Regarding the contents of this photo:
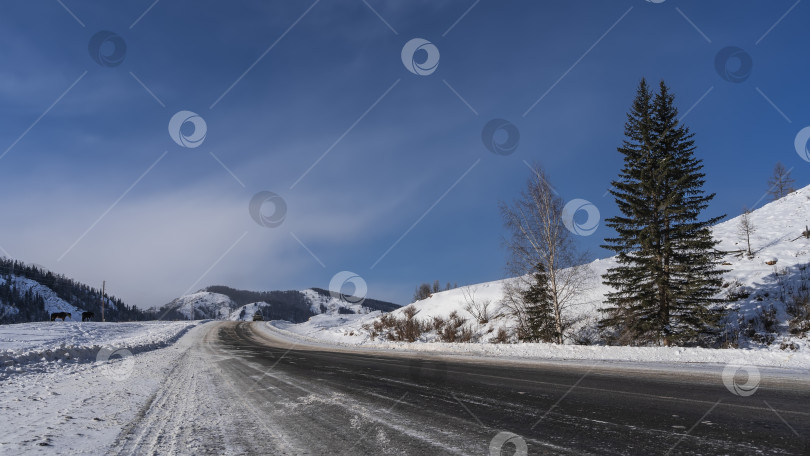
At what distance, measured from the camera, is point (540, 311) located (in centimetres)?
2348

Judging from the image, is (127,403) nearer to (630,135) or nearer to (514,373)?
(514,373)

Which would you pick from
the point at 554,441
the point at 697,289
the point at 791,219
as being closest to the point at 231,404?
the point at 554,441

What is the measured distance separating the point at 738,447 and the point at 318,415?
4.92 m

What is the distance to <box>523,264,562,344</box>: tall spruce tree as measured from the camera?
23.0 metres

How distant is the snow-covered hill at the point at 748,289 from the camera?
19.6 meters

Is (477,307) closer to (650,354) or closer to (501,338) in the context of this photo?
(501,338)

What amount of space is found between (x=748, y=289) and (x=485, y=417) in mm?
23819

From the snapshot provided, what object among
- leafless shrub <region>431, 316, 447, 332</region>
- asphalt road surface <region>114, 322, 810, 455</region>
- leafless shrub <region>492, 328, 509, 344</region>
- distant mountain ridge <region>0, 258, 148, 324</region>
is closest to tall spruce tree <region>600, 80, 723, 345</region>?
leafless shrub <region>492, 328, 509, 344</region>

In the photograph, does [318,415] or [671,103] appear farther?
[671,103]

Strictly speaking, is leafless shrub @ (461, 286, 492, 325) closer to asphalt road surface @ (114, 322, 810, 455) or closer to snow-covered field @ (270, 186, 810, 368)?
snow-covered field @ (270, 186, 810, 368)

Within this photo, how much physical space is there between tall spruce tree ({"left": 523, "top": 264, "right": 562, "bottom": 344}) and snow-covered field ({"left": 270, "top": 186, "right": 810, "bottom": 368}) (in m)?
2.67

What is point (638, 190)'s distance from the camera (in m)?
20.7

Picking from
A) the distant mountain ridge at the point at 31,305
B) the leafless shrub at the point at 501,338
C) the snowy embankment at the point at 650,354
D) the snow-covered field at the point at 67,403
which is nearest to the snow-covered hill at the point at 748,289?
the leafless shrub at the point at 501,338

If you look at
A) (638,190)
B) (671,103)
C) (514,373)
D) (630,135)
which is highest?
(671,103)
